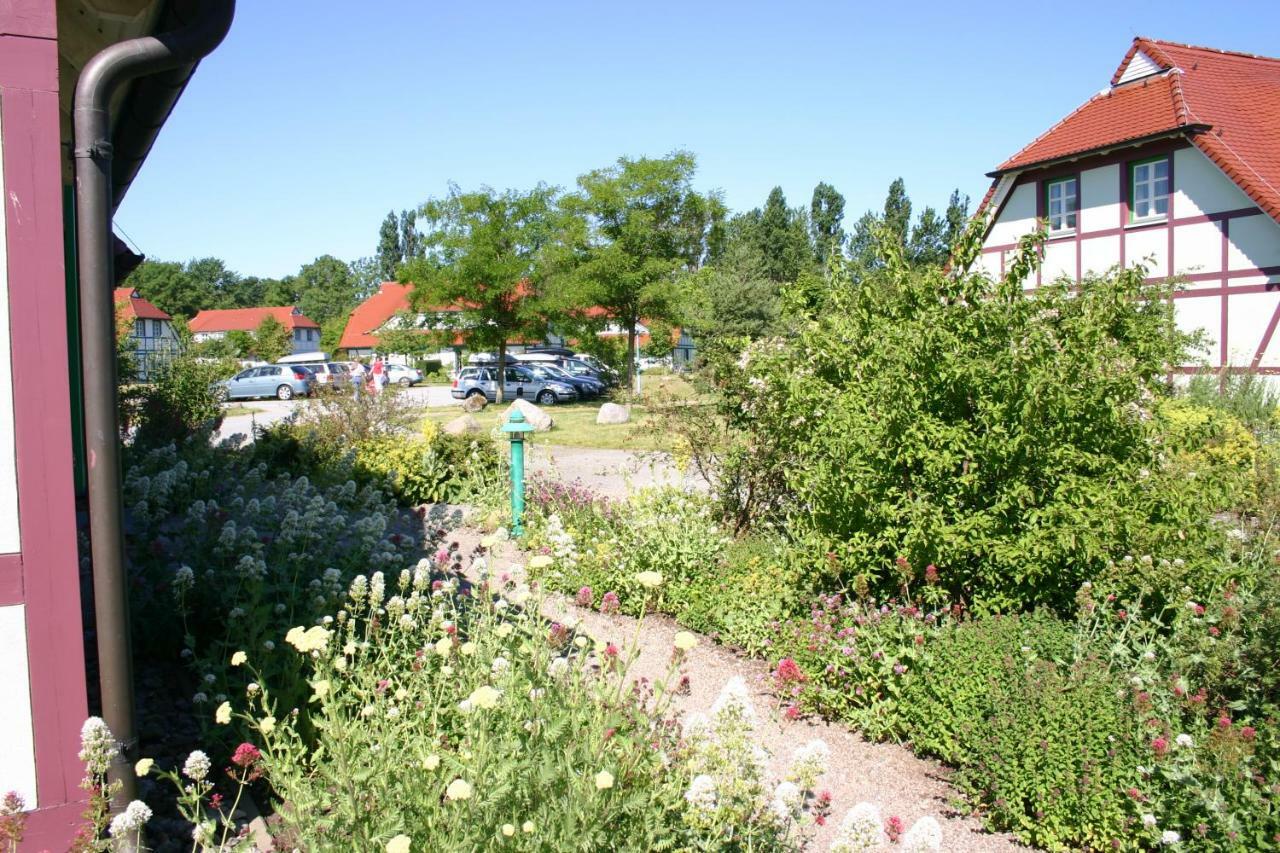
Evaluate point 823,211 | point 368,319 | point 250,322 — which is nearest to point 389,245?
point 250,322

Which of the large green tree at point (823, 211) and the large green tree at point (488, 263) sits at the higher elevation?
the large green tree at point (823, 211)

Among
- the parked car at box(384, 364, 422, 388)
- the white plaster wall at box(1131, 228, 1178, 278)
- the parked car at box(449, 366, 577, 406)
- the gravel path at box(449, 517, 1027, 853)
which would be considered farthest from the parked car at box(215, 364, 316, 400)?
the gravel path at box(449, 517, 1027, 853)

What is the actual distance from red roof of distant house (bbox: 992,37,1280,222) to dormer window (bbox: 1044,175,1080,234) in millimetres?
765

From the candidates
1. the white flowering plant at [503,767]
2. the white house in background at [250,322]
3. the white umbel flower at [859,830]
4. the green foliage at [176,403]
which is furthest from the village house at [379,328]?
the white umbel flower at [859,830]

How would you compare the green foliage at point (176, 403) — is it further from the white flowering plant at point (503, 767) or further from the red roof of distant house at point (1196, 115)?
the red roof of distant house at point (1196, 115)

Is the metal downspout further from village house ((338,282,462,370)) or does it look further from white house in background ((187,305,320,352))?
white house in background ((187,305,320,352))

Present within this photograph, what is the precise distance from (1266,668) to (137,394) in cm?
1295

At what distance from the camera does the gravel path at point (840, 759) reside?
3.76 m

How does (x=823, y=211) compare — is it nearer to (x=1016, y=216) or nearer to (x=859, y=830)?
(x=1016, y=216)

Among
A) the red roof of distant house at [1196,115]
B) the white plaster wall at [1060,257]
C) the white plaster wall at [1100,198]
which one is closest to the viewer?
the red roof of distant house at [1196,115]

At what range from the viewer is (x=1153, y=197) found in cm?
1862

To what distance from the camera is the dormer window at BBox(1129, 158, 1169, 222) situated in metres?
18.4

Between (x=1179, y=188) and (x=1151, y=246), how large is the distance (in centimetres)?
118

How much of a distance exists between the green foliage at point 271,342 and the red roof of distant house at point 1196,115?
1864 inches
